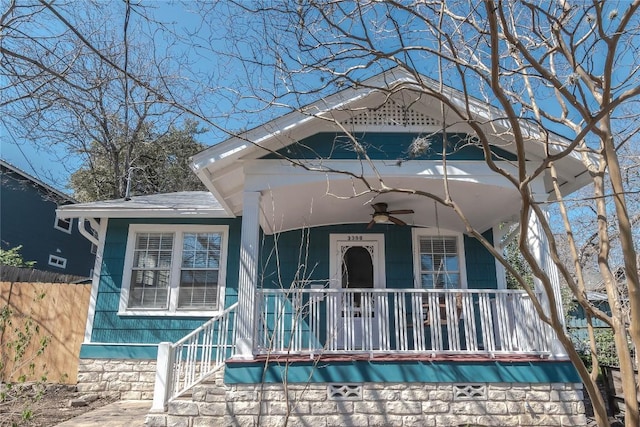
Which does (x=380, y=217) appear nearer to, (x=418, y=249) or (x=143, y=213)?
(x=418, y=249)

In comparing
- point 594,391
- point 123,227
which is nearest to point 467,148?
point 594,391

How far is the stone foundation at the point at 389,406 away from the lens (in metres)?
5.00

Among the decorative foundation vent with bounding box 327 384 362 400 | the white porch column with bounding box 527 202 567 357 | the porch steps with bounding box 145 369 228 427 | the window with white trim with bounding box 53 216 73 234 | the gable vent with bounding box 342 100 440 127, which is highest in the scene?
the window with white trim with bounding box 53 216 73 234

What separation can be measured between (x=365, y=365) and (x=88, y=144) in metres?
15.7

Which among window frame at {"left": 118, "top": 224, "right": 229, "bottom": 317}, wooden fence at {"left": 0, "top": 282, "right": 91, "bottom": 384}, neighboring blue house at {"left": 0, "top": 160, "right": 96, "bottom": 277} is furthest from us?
neighboring blue house at {"left": 0, "top": 160, "right": 96, "bottom": 277}

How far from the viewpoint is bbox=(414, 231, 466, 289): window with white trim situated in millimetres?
7785

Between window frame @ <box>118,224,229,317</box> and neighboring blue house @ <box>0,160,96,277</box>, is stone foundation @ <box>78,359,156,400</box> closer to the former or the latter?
window frame @ <box>118,224,229,317</box>

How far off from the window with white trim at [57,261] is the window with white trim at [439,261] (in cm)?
1370

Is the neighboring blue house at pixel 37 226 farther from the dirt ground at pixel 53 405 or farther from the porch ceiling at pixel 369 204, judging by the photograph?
the porch ceiling at pixel 369 204

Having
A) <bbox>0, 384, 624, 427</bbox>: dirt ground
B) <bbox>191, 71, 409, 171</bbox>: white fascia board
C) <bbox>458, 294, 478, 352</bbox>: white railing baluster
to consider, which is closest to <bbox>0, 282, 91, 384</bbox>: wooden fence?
<bbox>0, 384, 624, 427</bbox>: dirt ground

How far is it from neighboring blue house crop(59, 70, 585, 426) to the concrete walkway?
1.57 ft

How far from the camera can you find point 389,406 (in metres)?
5.07

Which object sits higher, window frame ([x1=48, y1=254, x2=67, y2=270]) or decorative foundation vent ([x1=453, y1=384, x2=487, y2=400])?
window frame ([x1=48, y1=254, x2=67, y2=270])

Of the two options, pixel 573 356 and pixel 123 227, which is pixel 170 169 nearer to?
pixel 123 227
